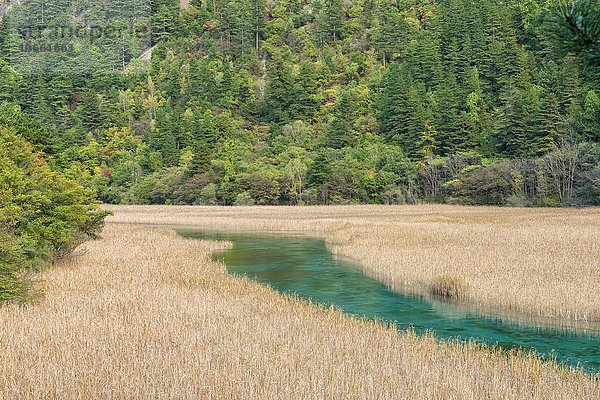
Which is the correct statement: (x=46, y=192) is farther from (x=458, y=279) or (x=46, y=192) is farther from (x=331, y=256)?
(x=458, y=279)

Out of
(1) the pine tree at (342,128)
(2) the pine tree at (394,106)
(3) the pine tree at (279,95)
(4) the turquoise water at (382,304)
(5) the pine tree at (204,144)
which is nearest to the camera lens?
(4) the turquoise water at (382,304)

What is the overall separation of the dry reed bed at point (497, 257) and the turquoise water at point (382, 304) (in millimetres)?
1152

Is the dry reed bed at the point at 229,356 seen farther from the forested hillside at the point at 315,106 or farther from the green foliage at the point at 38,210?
the forested hillside at the point at 315,106

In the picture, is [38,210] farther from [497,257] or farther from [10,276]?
[497,257]

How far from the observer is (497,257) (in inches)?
962

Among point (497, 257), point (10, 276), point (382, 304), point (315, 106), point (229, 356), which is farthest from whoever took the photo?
point (315, 106)

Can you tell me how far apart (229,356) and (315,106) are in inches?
4261

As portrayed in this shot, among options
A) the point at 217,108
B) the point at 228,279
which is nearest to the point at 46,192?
the point at 228,279

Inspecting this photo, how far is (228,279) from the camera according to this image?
69.6ft

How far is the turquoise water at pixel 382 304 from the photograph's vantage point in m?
14.1

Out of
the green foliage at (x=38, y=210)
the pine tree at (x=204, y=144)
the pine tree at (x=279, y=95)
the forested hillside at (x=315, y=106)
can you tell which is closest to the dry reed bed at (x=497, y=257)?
the forested hillside at (x=315, y=106)

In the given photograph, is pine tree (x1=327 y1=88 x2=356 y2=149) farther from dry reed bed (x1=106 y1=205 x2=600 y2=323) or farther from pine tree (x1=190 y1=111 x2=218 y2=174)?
dry reed bed (x1=106 y1=205 x2=600 y2=323)

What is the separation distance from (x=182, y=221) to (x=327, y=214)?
1410 centimetres

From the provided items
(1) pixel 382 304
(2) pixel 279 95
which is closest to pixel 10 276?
(1) pixel 382 304
